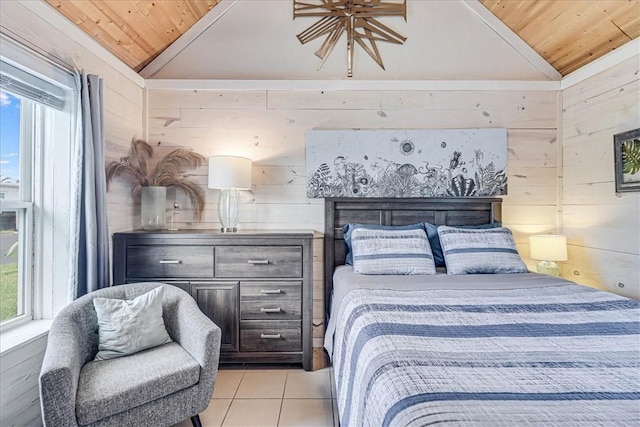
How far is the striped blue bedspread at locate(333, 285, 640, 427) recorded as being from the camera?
32.7 inches

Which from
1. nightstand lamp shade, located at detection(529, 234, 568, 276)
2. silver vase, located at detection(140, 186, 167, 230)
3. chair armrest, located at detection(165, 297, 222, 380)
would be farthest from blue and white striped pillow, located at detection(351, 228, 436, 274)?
silver vase, located at detection(140, 186, 167, 230)

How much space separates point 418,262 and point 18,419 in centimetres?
248

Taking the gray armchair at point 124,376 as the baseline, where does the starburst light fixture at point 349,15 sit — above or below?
above

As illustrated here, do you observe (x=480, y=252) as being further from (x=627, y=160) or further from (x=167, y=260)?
(x=167, y=260)

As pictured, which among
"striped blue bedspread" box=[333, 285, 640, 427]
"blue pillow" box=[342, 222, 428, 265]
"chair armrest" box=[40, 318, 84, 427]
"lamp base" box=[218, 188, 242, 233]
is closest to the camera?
"striped blue bedspread" box=[333, 285, 640, 427]

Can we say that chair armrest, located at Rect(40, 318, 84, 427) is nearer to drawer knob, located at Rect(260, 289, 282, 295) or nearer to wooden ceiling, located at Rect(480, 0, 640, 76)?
drawer knob, located at Rect(260, 289, 282, 295)

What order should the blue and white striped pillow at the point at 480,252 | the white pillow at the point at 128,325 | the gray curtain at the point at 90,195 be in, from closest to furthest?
1. the white pillow at the point at 128,325
2. the gray curtain at the point at 90,195
3. the blue and white striped pillow at the point at 480,252

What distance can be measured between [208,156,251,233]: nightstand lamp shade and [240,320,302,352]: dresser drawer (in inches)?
30.6

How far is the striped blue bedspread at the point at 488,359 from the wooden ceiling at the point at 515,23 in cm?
189

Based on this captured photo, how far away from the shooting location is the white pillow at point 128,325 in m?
1.79

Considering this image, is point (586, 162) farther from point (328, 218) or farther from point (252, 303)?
point (252, 303)

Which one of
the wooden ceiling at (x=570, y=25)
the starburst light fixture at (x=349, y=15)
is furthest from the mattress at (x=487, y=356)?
the wooden ceiling at (x=570, y=25)

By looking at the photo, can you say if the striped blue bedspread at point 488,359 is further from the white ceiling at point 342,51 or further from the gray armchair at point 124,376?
the white ceiling at point 342,51

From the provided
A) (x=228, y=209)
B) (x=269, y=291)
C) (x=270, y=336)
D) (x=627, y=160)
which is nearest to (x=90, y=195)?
(x=228, y=209)
